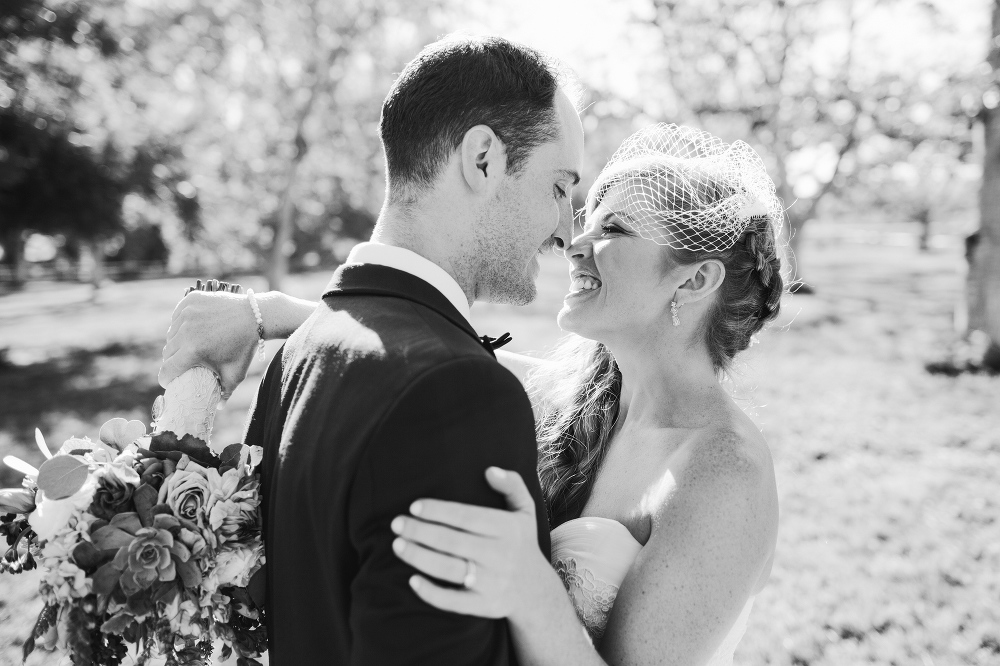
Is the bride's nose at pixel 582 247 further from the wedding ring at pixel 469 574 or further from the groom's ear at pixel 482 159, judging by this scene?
the wedding ring at pixel 469 574

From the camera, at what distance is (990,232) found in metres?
11.0

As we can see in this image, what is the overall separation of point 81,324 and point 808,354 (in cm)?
2030

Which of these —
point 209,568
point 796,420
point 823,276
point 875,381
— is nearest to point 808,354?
point 875,381

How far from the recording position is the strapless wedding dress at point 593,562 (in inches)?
84.7

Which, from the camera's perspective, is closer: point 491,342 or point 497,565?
point 497,565

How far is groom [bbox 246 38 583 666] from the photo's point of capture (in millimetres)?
1303

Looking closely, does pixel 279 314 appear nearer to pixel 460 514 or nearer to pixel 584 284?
pixel 584 284

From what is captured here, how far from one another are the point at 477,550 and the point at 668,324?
167cm

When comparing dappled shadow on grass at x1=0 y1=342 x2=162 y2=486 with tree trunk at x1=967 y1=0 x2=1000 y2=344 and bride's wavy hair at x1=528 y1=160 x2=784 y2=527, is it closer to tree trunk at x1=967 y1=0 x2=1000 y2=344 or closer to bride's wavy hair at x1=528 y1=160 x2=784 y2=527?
bride's wavy hair at x1=528 y1=160 x2=784 y2=527

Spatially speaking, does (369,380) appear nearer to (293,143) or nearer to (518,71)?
(518,71)

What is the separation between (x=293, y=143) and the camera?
1964 centimetres

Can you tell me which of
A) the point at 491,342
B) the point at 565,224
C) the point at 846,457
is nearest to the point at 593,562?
the point at 491,342

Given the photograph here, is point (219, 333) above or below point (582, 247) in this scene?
below

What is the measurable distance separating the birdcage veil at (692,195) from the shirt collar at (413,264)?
1.21 m
